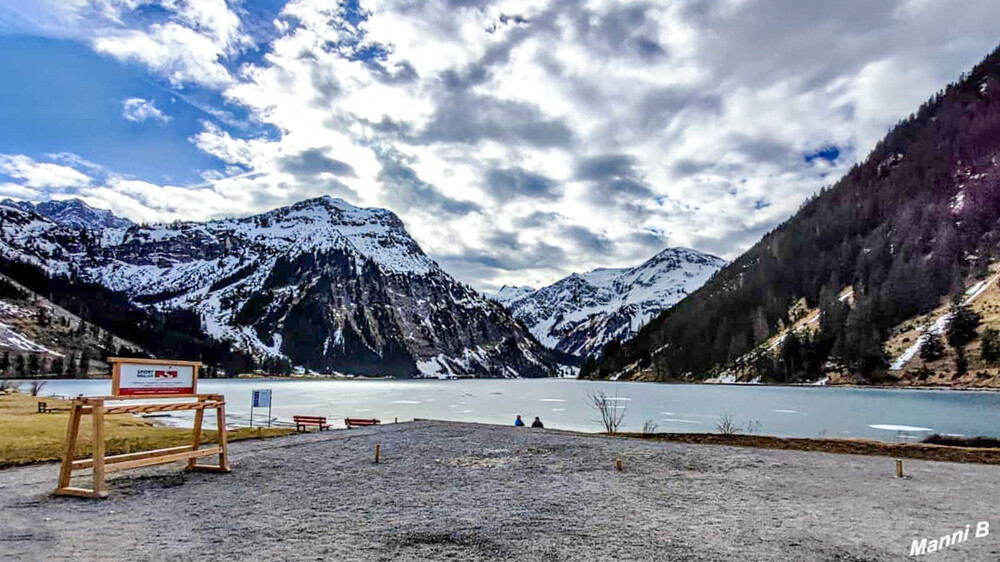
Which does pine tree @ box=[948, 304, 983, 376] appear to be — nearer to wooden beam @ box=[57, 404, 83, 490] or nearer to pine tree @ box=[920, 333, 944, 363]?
pine tree @ box=[920, 333, 944, 363]

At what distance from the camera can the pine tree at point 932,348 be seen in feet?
375

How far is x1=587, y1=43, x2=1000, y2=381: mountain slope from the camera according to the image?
451 feet

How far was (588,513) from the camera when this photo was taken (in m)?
11.1

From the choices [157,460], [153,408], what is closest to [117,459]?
[157,460]

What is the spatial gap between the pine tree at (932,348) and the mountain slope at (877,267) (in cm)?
814

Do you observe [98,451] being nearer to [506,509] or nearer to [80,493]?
[80,493]

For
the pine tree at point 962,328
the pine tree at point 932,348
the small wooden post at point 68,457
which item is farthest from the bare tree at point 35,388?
the pine tree at point 962,328

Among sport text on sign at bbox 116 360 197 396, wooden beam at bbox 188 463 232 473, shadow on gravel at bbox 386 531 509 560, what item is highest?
sport text on sign at bbox 116 360 197 396

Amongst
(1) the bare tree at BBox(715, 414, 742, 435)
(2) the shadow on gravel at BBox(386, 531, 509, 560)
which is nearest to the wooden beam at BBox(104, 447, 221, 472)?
(2) the shadow on gravel at BBox(386, 531, 509, 560)

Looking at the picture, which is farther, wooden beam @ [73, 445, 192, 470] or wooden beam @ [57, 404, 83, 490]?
wooden beam @ [73, 445, 192, 470]

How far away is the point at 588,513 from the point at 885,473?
10.9m

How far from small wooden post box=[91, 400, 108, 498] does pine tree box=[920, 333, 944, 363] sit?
14010 cm

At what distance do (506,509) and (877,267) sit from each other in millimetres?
178560

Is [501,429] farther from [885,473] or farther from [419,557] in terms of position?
[419,557]
